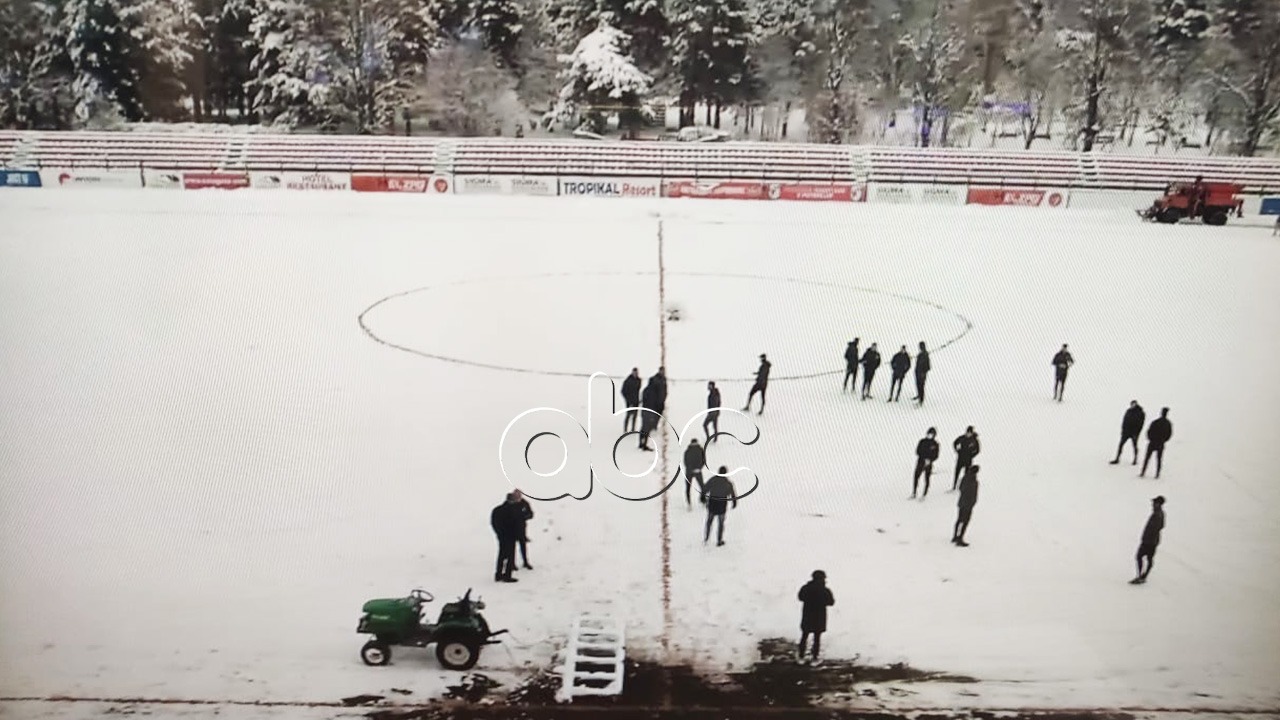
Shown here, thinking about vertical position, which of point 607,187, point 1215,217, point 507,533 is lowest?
point 507,533

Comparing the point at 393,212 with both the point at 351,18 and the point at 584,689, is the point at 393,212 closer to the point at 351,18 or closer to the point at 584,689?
the point at 351,18

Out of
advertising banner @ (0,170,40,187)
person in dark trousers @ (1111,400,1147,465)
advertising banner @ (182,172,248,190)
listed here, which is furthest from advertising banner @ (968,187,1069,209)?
advertising banner @ (0,170,40,187)

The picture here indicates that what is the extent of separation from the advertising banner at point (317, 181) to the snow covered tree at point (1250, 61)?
15739mm

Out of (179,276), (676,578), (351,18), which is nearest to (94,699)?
(676,578)

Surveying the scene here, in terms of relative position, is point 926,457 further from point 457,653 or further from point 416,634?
point 416,634

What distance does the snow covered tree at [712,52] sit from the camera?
8.09 meters

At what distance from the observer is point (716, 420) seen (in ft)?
26.6

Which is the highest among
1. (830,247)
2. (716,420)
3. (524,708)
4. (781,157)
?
(781,157)

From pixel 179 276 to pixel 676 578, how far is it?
987 centimetres

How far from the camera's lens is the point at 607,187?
782 inches

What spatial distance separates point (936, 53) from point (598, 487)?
4638 mm

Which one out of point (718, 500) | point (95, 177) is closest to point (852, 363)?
point (718, 500)

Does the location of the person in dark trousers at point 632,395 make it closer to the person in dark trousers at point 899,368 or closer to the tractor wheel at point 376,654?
the person in dark trousers at point 899,368

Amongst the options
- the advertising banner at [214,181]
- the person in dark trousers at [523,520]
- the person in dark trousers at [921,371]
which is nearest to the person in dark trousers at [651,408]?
the person in dark trousers at [523,520]
